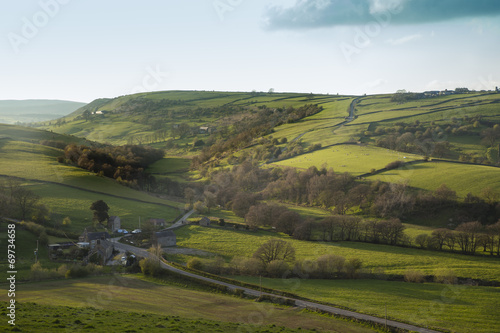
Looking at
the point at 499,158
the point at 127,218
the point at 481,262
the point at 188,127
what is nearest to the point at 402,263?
the point at 481,262

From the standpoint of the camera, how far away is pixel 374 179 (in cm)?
7662

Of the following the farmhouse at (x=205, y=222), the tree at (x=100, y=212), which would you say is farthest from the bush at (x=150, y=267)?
the farmhouse at (x=205, y=222)

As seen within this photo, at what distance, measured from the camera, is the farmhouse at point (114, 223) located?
62.8m

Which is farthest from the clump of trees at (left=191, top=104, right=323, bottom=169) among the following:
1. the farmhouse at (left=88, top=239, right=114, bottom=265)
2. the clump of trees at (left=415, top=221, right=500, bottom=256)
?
the farmhouse at (left=88, top=239, right=114, bottom=265)

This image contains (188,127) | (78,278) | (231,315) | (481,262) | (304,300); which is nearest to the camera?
(231,315)

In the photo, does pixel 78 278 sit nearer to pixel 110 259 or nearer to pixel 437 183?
pixel 110 259

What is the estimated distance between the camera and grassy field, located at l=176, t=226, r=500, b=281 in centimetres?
4609

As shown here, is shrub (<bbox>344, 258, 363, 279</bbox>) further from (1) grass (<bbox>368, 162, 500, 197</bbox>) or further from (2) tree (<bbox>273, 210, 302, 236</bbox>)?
(1) grass (<bbox>368, 162, 500, 197</bbox>)

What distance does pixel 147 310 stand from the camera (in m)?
31.1

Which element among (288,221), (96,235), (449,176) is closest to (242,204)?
(288,221)

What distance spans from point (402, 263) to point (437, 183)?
28.5 m

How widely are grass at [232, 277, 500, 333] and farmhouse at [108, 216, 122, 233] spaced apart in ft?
93.8

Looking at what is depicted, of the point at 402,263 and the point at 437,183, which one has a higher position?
the point at 437,183

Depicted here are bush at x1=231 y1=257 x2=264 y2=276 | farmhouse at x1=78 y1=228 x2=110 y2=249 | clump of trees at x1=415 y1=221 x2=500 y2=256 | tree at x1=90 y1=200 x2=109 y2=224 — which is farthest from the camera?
tree at x1=90 y1=200 x2=109 y2=224
